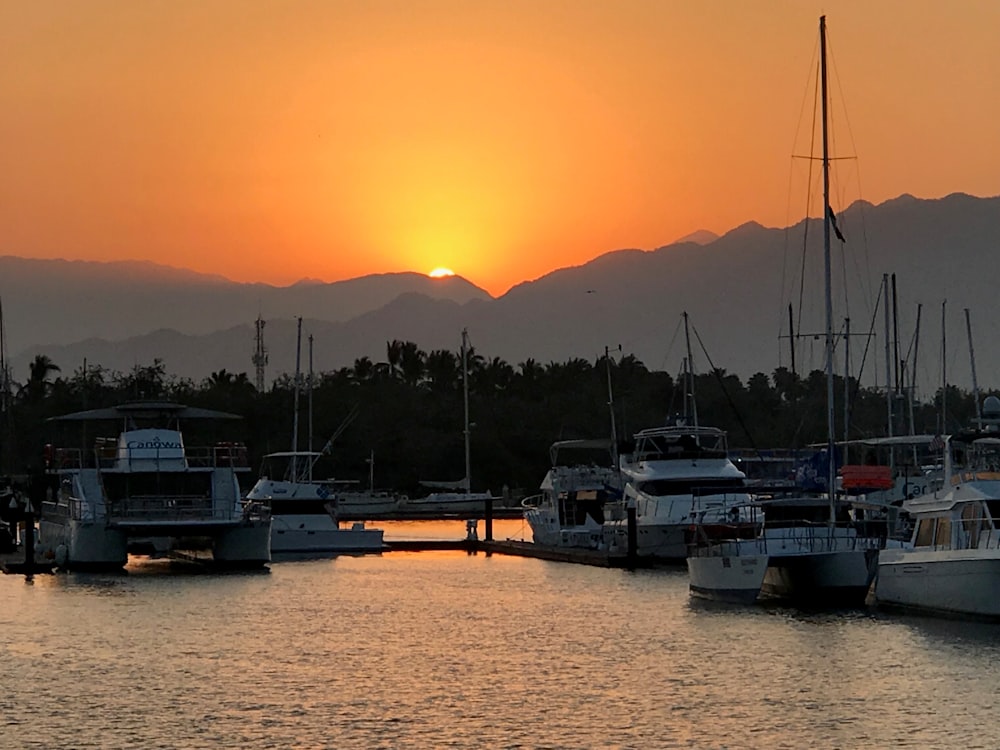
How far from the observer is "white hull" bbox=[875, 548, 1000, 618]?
44.3 metres

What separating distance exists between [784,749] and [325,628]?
2041 cm

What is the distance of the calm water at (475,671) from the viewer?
3400 centimetres

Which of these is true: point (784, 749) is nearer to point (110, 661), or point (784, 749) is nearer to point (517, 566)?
point (110, 661)

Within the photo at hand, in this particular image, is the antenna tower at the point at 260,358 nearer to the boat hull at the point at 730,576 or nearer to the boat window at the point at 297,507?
the boat window at the point at 297,507

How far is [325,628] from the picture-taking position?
165 ft

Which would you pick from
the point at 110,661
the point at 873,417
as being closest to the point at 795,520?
the point at 110,661

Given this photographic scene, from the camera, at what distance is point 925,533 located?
4728cm

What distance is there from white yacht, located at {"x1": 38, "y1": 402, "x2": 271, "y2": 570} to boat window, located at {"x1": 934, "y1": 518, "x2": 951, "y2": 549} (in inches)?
1055

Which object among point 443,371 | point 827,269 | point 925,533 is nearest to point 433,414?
point 443,371

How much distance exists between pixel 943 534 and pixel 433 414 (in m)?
110

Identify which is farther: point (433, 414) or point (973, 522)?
point (433, 414)

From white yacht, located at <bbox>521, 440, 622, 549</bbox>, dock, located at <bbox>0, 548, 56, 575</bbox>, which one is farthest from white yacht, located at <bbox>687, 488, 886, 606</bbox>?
dock, located at <bbox>0, 548, 56, 575</bbox>

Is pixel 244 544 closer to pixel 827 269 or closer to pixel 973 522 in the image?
pixel 827 269

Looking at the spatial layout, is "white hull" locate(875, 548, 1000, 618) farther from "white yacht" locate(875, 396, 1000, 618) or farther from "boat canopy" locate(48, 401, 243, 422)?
"boat canopy" locate(48, 401, 243, 422)
